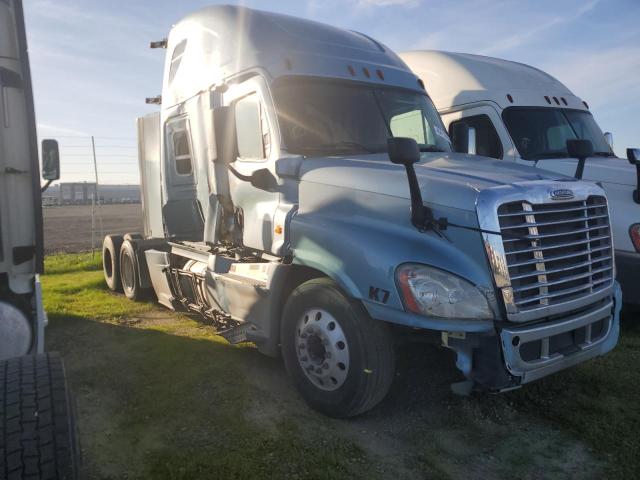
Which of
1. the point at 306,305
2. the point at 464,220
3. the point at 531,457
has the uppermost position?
the point at 464,220

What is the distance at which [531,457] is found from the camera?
3432 mm

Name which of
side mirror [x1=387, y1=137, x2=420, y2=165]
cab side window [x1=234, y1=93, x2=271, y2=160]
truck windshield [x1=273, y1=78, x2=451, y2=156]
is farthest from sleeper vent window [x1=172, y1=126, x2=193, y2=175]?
side mirror [x1=387, y1=137, x2=420, y2=165]

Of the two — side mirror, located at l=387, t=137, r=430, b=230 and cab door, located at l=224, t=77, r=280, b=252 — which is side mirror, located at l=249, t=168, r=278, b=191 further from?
side mirror, located at l=387, t=137, r=430, b=230

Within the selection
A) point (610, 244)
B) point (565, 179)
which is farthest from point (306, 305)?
point (610, 244)

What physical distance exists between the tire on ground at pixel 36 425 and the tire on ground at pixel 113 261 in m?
5.84

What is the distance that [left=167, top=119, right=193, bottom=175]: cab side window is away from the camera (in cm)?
629

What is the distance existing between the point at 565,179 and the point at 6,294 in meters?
3.90

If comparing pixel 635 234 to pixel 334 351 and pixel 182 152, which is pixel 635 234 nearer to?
pixel 334 351

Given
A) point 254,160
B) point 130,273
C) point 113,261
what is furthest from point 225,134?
point 113,261

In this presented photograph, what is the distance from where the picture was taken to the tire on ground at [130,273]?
25.1 feet

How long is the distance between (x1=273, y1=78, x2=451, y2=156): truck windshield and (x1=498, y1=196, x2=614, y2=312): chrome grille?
1617mm

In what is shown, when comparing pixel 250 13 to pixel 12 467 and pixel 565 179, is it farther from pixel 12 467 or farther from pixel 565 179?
pixel 12 467

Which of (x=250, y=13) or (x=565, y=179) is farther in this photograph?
(x=250, y=13)

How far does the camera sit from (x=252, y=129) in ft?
15.7
